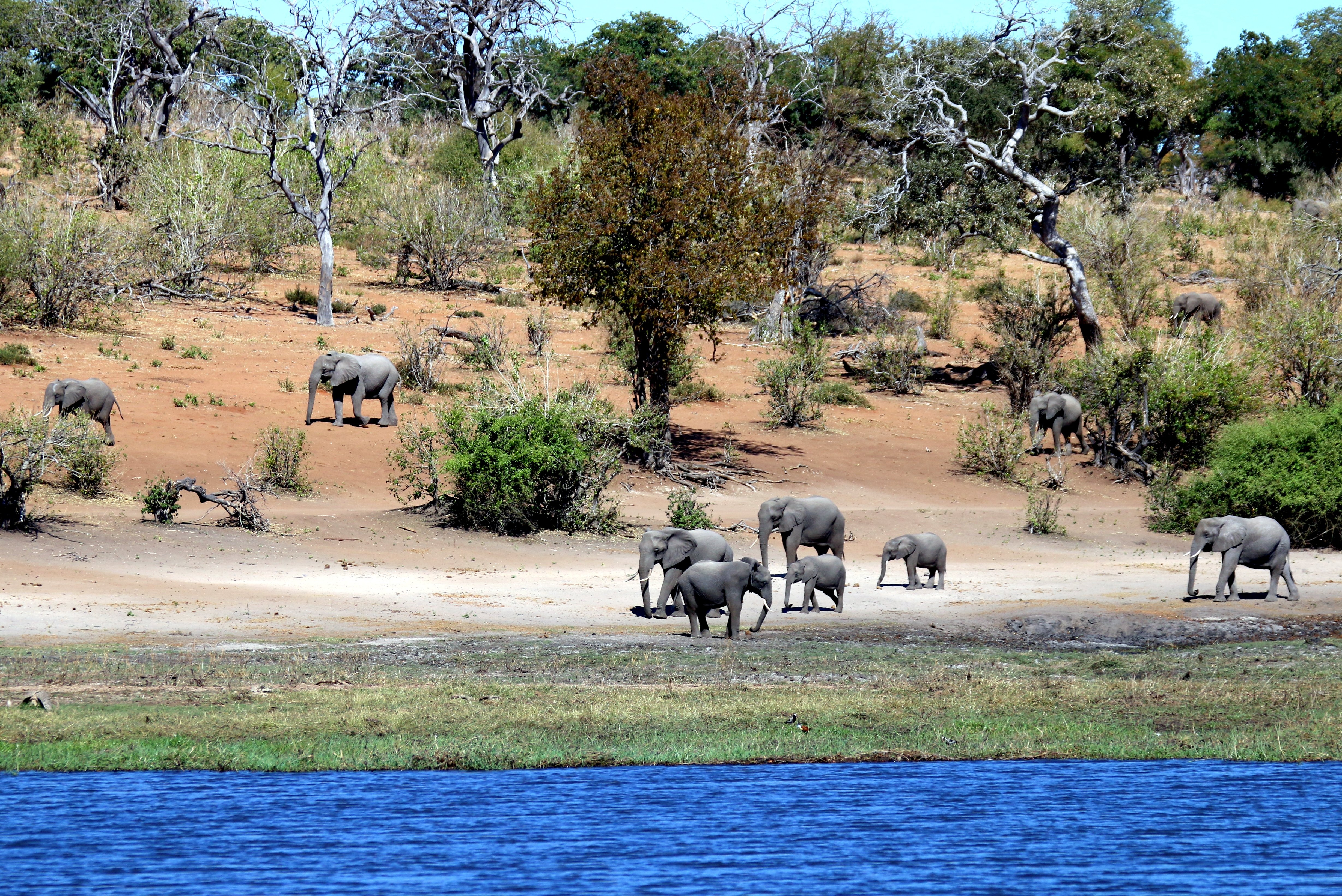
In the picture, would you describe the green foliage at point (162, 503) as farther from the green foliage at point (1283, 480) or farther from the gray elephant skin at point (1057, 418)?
the gray elephant skin at point (1057, 418)

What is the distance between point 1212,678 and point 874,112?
1274 inches

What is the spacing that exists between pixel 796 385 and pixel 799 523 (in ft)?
46.6

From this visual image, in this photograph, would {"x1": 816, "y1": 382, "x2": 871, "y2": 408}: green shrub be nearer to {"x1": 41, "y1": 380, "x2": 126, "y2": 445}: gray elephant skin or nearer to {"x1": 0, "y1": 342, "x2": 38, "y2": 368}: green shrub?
{"x1": 41, "y1": 380, "x2": 126, "y2": 445}: gray elephant skin

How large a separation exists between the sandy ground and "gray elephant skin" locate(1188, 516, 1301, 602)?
1.03ft

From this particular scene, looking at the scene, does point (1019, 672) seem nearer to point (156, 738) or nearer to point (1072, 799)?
point (1072, 799)

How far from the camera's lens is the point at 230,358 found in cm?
3441

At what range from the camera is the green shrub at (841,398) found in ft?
118

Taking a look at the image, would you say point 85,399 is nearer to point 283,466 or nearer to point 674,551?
point 283,466

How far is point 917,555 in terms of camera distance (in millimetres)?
19484

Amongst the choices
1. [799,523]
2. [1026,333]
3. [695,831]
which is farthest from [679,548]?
[1026,333]

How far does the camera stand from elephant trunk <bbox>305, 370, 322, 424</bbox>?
1145 inches

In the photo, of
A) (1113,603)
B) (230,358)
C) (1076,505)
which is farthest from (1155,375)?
(230,358)

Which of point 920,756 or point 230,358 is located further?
point 230,358

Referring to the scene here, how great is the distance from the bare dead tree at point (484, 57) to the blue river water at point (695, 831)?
4144 centimetres
